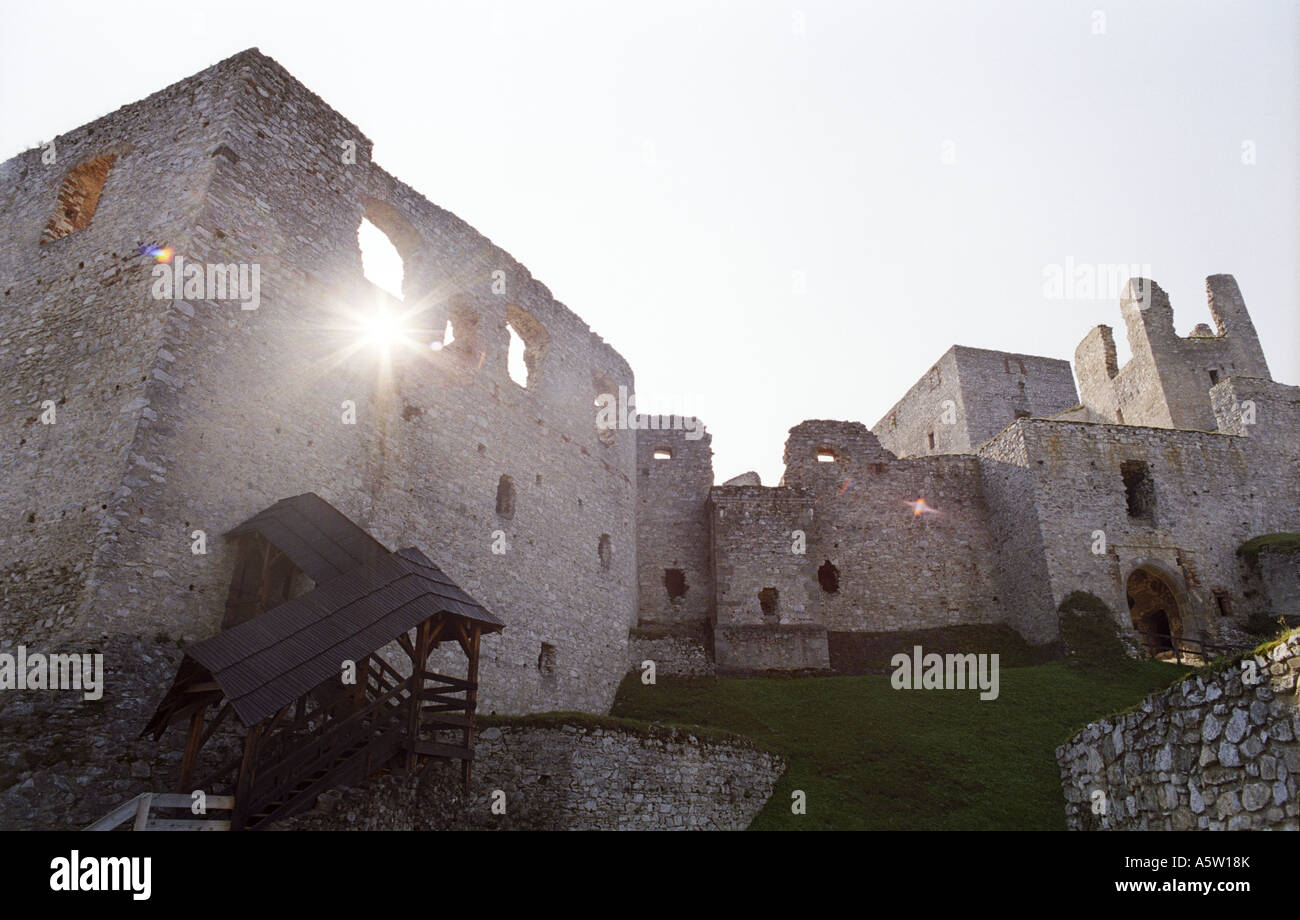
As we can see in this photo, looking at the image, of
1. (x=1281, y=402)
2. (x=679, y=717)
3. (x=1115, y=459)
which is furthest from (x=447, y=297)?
(x=1281, y=402)

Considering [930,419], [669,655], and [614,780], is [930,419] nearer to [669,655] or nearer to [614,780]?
[669,655]

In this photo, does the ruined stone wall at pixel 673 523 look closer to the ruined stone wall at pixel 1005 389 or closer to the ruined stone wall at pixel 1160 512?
the ruined stone wall at pixel 1160 512

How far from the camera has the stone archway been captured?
22094 millimetres

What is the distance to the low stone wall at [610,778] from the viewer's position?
12.8 metres

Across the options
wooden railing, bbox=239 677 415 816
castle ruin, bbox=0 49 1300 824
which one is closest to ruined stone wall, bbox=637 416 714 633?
castle ruin, bbox=0 49 1300 824

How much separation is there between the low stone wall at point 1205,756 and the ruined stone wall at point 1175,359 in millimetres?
27128

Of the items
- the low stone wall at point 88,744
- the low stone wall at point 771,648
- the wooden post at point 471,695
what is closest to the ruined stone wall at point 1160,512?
the low stone wall at point 771,648

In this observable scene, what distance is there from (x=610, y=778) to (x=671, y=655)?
27.4ft

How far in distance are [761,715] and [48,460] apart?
14.1 metres

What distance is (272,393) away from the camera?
12.9 meters

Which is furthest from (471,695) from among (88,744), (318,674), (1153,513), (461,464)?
(1153,513)

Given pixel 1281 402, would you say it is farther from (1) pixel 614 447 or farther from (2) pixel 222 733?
(2) pixel 222 733
